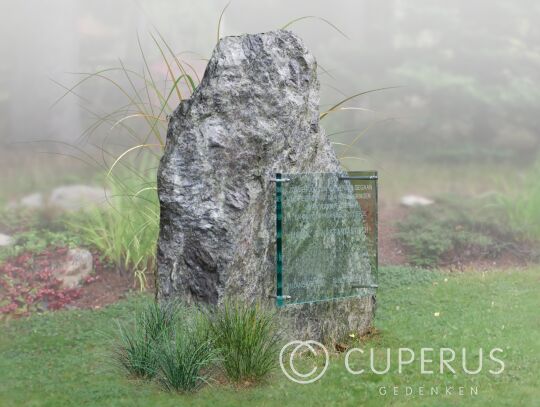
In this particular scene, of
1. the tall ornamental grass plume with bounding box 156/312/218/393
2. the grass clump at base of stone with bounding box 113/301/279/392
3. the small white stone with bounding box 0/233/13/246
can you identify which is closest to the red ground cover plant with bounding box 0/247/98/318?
the small white stone with bounding box 0/233/13/246

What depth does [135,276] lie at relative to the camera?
10891 mm

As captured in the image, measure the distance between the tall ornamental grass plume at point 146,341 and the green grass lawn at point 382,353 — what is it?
131 millimetres

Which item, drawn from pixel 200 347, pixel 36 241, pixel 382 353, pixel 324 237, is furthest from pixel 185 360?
pixel 36 241

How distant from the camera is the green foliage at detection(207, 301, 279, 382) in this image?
6129 mm

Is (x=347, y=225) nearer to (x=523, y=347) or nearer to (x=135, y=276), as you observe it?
(x=523, y=347)

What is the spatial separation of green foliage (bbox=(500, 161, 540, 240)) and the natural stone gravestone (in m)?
7.44

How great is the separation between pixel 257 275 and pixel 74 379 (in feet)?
5.69

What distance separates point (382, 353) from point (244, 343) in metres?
1.64

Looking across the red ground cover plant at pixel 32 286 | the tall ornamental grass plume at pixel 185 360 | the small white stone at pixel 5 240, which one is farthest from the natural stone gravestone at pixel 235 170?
the small white stone at pixel 5 240

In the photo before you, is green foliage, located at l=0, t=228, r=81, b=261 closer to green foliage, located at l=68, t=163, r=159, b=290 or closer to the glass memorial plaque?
green foliage, located at l=68, t=163, r=159, b=290

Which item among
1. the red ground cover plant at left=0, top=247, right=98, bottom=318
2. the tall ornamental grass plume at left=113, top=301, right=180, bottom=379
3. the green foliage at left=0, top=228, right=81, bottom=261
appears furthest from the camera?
the green foliage at left=0, top=228, right=81, bottom=261

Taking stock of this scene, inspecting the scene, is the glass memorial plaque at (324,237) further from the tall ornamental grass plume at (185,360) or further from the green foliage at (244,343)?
the tall ornamental grass plume at (185,360)

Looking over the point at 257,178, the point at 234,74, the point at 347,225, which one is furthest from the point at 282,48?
the point at 347,225

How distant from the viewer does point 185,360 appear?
237 inches
